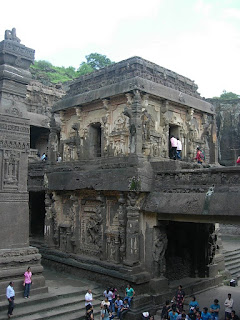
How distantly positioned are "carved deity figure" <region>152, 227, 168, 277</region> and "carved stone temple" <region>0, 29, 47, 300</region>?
3599 mm

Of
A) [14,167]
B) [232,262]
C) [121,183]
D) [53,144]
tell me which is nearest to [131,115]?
[121,183]

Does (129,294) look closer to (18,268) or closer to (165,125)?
(18,268)

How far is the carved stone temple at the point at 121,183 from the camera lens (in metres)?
9.84

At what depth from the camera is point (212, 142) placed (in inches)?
580

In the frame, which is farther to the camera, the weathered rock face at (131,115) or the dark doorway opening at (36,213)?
the dark doorway opening at (36,213)

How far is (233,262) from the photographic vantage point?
677 inches

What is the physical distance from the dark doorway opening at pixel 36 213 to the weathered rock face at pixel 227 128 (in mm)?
17720

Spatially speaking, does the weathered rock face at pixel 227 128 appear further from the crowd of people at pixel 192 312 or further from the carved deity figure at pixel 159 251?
the crowd of people at pixel 192 312

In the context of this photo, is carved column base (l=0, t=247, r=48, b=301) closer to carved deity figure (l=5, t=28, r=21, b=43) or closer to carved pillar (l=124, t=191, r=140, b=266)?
carved pillar (l=124, t=191, r=140, b=266)

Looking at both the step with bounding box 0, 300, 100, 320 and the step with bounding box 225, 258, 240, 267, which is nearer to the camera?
the step with bounding box 0, 300, 100, 320

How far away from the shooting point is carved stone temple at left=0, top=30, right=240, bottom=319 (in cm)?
984

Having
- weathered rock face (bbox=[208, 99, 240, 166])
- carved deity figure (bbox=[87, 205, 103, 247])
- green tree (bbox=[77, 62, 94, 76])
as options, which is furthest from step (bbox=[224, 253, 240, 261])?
green tree (bbox=[77, 62, 94, 76])

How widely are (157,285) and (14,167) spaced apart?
5909 millimetres

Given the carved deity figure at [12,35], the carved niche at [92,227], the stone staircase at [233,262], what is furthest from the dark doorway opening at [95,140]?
the stone staircase at [233,262]
